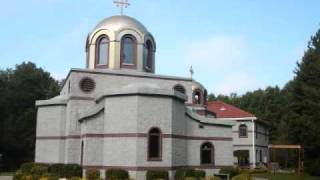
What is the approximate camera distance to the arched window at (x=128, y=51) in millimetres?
31106

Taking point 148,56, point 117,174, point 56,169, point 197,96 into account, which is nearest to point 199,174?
point 117,174

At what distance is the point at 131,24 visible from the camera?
31.7m

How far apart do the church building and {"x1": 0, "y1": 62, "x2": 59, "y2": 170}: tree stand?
67.2 ft

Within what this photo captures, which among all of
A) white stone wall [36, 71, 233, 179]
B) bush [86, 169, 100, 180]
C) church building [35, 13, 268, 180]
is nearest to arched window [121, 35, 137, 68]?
church building [35, 13, 268, 180]

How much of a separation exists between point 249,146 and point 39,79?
28.9 metres

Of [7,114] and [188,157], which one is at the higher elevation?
[7,114]

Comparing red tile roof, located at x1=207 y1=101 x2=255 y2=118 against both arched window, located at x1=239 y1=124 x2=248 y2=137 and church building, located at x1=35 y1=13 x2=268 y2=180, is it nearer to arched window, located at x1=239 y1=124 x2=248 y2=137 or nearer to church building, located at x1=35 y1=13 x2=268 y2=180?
arched window, located at x1=239 y1=124 x2=248 y2=137

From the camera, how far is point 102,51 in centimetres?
3155

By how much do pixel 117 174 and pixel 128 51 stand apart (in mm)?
11213

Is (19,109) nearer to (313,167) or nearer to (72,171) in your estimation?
(72,171)

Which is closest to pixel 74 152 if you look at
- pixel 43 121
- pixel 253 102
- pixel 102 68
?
pixel 43 121

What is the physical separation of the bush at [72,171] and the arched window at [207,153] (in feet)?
23.8

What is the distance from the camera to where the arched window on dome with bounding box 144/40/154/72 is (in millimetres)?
32188

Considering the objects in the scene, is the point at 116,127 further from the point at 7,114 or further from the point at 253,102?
the point at 253,102
